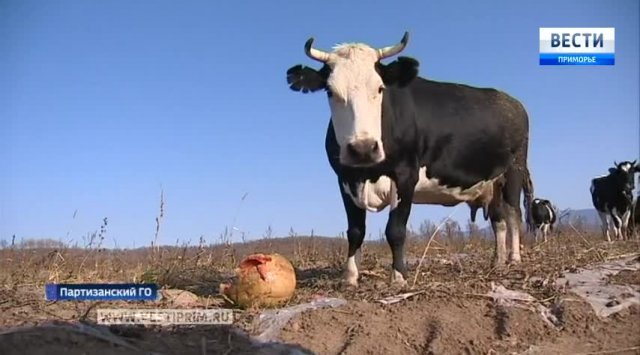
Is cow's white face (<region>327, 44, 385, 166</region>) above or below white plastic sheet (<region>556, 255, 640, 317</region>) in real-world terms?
above

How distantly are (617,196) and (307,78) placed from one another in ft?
46.8

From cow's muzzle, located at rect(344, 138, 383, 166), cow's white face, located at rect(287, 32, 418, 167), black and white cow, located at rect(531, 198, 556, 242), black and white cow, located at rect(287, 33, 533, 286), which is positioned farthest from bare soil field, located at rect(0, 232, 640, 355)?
black and white cow, located at rect(531, 198, 556, 242)

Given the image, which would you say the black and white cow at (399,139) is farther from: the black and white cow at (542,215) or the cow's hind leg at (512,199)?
the black and white cow at (542,215)

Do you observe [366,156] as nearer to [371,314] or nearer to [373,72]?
[373,72]

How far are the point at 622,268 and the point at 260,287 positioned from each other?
3.78 m

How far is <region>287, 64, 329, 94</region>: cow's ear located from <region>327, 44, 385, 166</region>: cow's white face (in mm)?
204

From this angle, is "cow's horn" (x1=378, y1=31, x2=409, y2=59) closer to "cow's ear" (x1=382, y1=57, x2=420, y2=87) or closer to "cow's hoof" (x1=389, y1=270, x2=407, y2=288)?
"cow's ear" (x1=382, y1=57, x2=420, y2=87)

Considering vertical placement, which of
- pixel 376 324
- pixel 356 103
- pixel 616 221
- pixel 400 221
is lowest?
pixel 376 324

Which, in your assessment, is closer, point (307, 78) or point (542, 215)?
point (307, 78)

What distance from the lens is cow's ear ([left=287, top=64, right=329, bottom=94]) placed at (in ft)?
22.2

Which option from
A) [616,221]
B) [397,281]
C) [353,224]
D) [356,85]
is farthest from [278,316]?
[616,221]

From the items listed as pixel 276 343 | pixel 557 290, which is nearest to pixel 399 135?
pixel 557 290

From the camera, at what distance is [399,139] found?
666 centimetres

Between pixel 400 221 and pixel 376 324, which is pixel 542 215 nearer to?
pixel 400 221
